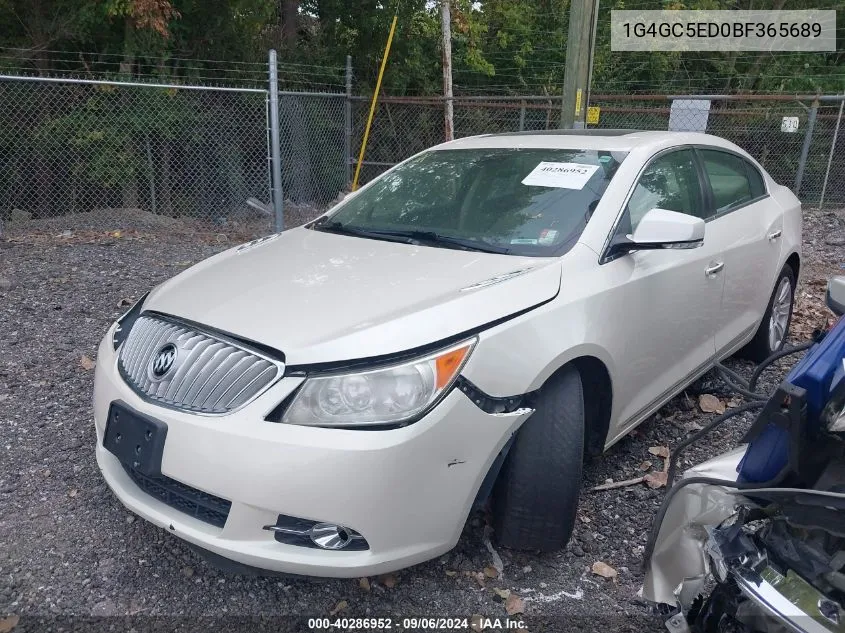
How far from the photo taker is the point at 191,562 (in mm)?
2684

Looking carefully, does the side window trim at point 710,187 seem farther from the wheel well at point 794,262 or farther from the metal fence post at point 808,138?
the metal fence post at point 808,138

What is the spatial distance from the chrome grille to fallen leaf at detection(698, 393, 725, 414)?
9.53ft

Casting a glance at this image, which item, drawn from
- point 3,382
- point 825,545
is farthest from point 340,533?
point 3,382

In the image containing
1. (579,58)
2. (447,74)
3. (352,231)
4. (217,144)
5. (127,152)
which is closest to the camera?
(352,231)

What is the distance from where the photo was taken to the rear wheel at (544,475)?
2.51 m

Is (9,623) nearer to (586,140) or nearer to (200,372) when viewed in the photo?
(200,372)

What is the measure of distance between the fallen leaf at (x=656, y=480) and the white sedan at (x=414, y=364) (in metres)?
0.33

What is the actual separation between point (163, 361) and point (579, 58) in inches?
202

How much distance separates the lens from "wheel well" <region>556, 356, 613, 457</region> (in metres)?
2.83

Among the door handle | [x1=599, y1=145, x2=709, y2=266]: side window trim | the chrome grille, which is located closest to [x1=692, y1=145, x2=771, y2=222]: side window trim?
[x1=599, y1=145, x2=709, y2=266]: side window trim

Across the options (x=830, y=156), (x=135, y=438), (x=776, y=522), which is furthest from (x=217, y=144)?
(x=776, y=522)

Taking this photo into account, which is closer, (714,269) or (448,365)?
(448,365)

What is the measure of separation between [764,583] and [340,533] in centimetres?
121

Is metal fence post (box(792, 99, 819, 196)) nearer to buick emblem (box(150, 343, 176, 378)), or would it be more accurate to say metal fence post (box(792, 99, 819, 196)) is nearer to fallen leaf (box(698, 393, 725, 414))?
fallen leaf (box(698, 393, 725, 414))
